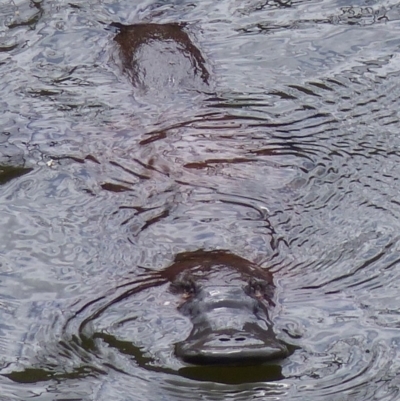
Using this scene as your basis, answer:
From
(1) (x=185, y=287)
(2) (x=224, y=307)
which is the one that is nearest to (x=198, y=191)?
(1) (x=185, y=287)

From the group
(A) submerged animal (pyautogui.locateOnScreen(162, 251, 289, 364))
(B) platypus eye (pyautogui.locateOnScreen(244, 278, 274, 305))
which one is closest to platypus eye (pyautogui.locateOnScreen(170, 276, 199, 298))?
(A) submerged animal (pyautogui.locateOnScreen(162, 251, 289, 364))

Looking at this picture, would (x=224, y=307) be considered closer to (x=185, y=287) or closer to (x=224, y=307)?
(x=224, y=307)

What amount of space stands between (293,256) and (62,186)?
58.1 inches

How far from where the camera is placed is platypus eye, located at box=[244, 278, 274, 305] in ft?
18.0

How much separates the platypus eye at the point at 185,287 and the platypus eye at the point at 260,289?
0.25 metres

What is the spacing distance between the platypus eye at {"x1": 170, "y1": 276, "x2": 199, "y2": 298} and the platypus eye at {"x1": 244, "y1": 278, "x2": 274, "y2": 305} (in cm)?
25

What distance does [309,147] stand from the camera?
696 cm

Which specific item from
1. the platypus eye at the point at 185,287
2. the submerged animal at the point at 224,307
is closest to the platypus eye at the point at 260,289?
the submerged animal at the point at 224,307

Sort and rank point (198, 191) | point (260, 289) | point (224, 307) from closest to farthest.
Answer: point (224, 307), point (260, 289), point (198, 191)

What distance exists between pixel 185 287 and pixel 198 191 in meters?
0.97

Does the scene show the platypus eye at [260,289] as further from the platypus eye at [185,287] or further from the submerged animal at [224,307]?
the platypus eye at [185,287]

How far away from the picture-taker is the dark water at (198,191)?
5113 millimetres

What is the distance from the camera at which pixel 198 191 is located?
6438 mm

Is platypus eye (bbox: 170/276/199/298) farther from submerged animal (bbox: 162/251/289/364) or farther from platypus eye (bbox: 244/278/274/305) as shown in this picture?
platypus eye (bbox: 244/278/274/305)
